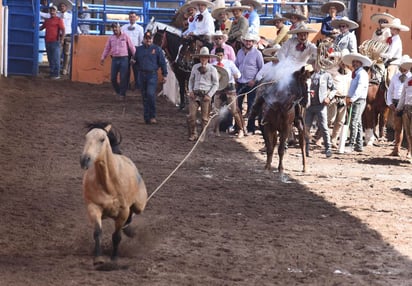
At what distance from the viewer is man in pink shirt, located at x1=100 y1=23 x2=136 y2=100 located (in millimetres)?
24156

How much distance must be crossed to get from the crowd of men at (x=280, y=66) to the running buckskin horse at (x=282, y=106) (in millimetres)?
255

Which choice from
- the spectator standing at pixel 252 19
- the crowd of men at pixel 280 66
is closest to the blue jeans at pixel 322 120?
the crowd of men at pixel 280 66

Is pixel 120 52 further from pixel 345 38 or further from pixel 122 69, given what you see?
pixel 345 38

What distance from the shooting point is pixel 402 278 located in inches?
358

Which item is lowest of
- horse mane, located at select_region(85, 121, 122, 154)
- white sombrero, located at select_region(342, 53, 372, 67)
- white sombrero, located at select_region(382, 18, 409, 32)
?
horse mane, located at select_region(85, 121, 122, 154)

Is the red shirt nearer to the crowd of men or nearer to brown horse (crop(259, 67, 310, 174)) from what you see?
the crowd of men

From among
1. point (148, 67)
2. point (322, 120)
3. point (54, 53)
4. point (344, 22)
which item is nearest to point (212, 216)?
point (322, 120)

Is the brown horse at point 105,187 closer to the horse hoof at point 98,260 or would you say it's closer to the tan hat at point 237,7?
the horse hoof at point 98,260

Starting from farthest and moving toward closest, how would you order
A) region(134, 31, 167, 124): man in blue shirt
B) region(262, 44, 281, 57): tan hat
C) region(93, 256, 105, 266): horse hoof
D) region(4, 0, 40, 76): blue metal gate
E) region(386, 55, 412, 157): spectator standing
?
region(4, 0, 40, 76): blue metal gate → region(134, 31, 167, 124): man in blue shirt → region(262, 44, 281, 57): tan hat → region(386, 55, 412, 157): spectator standing → region(93, 256, 105, 266): horse hoof

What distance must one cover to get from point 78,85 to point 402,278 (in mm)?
19006

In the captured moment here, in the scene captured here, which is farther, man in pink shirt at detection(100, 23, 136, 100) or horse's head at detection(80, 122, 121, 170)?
man in pink shirt at detection(100, 23, 136, 100)

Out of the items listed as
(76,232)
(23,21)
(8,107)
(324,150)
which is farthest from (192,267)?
(23,21)

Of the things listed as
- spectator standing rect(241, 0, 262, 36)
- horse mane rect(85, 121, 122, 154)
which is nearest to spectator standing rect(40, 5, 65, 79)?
spectator standing rect(241, 0, 262, 36)

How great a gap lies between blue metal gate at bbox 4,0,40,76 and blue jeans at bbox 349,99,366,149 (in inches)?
497
